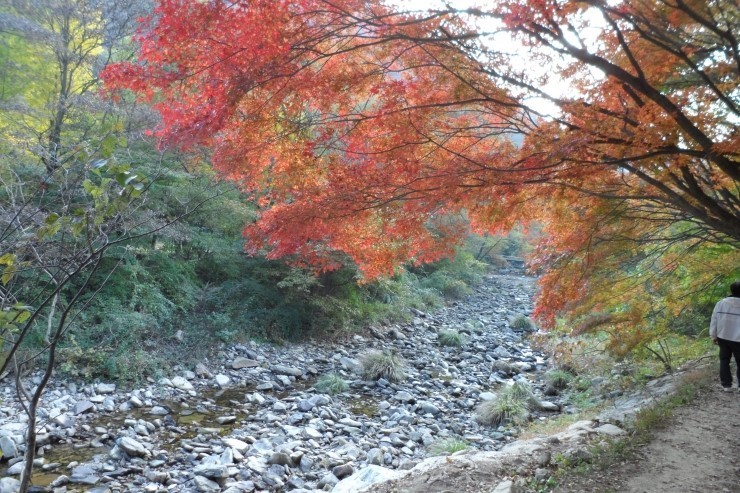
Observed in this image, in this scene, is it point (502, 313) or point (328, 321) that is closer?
point (328, 321)

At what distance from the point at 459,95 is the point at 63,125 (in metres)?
8.10

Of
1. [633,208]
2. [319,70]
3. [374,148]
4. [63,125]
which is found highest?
[63,125]

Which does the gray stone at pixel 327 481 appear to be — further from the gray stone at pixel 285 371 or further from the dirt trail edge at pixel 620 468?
the gray stone at pixel 285 371

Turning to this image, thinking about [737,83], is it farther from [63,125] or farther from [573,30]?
[63,125]

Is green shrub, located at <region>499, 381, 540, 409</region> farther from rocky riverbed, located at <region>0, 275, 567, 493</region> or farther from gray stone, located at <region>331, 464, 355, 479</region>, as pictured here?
gray stone, located at <region>331, 464, 355, 479</region>

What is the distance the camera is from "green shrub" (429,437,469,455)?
583 cm

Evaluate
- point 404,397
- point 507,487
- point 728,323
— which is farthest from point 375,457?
point 728,323

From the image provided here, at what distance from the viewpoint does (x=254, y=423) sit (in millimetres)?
6590

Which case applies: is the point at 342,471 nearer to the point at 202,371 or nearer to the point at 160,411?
the point at 160,411

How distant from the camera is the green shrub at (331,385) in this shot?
27.1ft

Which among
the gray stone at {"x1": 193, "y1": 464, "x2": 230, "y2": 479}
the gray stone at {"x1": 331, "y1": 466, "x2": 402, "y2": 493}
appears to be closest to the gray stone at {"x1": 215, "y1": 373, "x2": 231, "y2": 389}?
the gray stone at {"x1": 193, "y1": 464, "x2": 230, "y2": 479}

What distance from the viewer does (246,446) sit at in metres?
5.71

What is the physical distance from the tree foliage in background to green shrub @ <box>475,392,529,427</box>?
146 inches

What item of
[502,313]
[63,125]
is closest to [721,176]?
[63,125]
